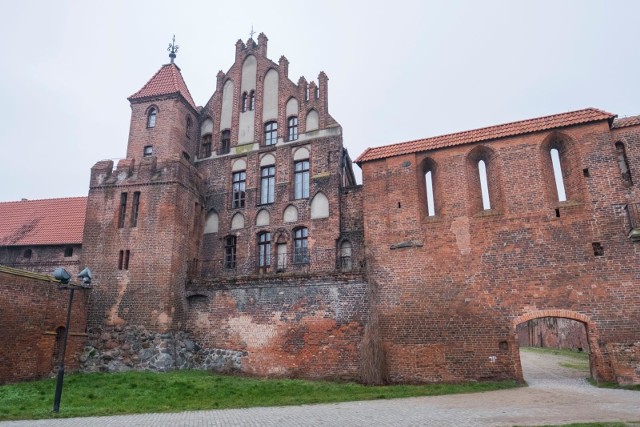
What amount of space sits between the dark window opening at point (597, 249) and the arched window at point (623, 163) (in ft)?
8.24

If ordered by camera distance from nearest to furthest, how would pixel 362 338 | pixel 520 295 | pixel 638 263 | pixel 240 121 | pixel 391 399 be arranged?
pixel 391 399 → pixel 638 263 → pixel 520 295 → pixel 362 338 → pixel 240 121

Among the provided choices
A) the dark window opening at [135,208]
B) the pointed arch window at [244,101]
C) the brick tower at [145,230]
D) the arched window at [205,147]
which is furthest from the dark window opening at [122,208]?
the pointed arch window at [244,101]

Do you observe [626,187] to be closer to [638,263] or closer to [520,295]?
[638,263]

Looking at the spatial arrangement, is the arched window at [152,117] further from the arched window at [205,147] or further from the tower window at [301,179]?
the tower window at [301,179]

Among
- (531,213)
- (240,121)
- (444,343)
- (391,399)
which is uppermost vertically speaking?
(240,121)

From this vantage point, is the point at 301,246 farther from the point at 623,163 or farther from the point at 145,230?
the point at 623,163

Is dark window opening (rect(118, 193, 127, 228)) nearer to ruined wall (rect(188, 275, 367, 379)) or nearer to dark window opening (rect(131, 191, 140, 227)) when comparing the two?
dark window opening (rect(131, 191, 140, 227))

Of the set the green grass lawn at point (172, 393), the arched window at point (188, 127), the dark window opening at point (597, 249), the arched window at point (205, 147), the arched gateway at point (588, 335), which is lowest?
the green grass lawn at point (172, 393)

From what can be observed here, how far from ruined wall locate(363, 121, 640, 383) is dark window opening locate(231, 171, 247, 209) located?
750cm

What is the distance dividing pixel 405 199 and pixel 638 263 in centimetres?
754

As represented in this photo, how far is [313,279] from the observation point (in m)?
17.0

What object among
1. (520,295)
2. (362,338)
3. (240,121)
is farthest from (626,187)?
(240,121)

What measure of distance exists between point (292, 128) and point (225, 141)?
3.78m

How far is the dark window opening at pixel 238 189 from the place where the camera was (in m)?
21.9
